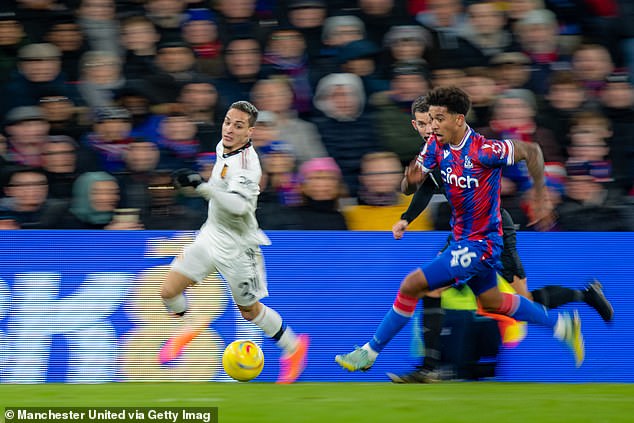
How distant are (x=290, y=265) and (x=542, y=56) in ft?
11.2

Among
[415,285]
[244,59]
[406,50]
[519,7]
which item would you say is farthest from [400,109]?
[415,285]

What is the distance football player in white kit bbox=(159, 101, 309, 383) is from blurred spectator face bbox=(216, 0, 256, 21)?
7.84ft

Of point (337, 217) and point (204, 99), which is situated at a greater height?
point (204, 99)

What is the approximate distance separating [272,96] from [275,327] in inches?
94.3

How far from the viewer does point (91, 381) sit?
756cm

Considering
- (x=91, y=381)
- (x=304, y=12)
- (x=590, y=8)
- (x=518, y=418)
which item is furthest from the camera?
(x=590, y=8)

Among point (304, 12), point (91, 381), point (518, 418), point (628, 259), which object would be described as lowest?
point (91, 381)

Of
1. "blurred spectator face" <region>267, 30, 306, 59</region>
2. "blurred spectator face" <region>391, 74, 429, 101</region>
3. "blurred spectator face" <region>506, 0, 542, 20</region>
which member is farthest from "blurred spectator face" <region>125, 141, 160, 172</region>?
"blurred spectator face" <region>506, 0, 542, 20</region>

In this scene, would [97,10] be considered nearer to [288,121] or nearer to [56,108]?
[56,108]

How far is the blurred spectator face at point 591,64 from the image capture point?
30.6ft

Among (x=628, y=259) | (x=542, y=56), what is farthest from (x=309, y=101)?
(x=628, y=259)

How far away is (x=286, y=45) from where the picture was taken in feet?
30.4

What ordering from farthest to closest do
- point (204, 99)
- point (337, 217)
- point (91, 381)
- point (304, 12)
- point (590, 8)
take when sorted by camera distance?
1. point (590, 8)
2. point (304, 12)
3. point (204, 99)
4. point (337, 217)
5. point (91, 381)

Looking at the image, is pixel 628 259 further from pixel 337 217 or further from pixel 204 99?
pixel 204 99
